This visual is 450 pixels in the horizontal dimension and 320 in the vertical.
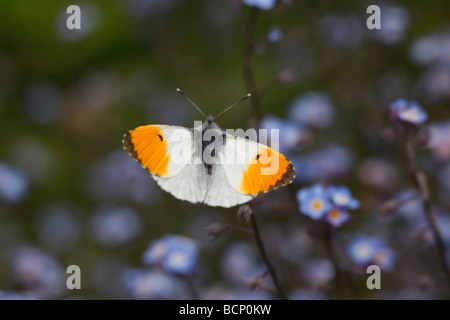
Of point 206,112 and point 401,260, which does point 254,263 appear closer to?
point 401,260

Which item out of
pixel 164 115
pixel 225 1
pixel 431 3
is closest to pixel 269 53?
pixel 225 1

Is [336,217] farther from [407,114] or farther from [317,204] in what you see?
[407,114]

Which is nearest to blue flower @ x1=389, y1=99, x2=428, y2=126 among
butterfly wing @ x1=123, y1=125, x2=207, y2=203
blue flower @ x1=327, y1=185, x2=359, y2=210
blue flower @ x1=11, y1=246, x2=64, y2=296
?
blue flower @ x1=327, y1=185, x2=359, y2=210

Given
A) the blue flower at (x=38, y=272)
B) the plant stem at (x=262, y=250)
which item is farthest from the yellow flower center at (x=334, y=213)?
the blue flower at (x=38, y=272)

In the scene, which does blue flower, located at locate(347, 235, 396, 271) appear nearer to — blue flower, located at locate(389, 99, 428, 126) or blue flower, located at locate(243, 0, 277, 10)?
blue flower, located at locate(389, 99, 428, 126)

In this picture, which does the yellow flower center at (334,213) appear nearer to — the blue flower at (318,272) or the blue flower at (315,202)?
the blue flower at (315,202)

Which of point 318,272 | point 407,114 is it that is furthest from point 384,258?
point 407,114
